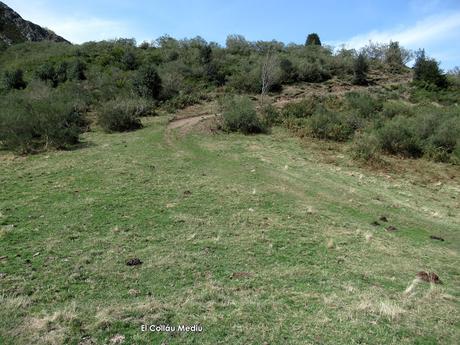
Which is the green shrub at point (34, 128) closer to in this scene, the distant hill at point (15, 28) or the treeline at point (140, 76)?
the treeline at point (140, 76)

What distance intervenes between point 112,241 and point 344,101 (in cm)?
2682

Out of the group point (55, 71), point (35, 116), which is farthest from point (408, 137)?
point (55, 71)

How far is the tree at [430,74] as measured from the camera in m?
43.2

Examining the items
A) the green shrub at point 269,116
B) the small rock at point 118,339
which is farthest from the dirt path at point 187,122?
the small rock at point 118,339

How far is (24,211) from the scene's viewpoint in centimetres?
995

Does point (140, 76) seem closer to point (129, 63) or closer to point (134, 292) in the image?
point (129, 63)

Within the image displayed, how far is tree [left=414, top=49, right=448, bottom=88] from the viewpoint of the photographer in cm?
4319

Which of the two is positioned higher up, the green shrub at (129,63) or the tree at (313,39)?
the tree at (313,39)

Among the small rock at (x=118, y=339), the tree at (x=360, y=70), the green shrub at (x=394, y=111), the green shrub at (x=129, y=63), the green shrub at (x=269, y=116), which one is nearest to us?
the small rock at (x=118, y=339)

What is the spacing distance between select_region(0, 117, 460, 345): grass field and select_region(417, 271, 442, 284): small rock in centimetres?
15

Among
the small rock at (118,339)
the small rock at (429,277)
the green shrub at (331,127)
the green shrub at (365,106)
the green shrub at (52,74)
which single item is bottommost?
the small rock at (429,277)

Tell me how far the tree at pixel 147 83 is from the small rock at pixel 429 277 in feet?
88.5

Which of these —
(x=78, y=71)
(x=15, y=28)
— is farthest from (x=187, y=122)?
(x=15, y=28)

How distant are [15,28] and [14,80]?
41005 millimetres
